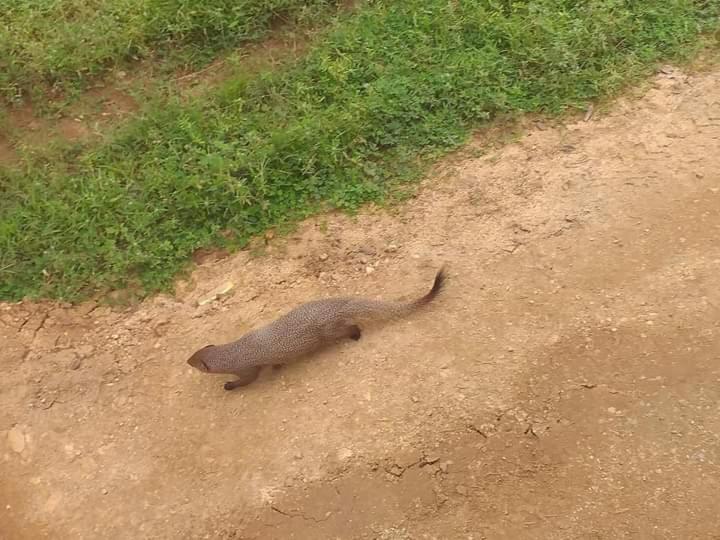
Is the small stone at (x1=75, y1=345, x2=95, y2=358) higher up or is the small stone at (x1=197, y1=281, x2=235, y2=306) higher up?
the small stone at (x1=197, y1=281, x2=235, y2=306)

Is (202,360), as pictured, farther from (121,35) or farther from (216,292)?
(121,35)

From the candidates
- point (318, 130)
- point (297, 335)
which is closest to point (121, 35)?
point (318, 130)

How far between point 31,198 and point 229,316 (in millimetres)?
1696

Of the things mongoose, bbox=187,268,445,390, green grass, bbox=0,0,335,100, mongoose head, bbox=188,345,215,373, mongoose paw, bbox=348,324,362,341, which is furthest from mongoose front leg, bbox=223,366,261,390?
green grass, bbox=0,0,335,100

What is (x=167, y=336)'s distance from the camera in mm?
4176

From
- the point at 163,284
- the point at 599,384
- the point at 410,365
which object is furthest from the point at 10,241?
the point at 599,384

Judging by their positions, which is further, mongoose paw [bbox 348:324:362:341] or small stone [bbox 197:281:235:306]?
small stone [bbox 197:281:235:306]

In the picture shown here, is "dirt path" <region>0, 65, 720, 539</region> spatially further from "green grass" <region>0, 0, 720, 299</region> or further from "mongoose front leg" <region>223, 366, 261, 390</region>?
"green grass" <region>0, 0, 720, 299</region>

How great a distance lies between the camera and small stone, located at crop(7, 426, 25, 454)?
150 inches

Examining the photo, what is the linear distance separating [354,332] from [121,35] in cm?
318

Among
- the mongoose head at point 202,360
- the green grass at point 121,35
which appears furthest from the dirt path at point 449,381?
the green grass at point 121,35

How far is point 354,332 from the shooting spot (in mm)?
3949

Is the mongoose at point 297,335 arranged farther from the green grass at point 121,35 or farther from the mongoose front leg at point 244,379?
the green grass at point 121,35

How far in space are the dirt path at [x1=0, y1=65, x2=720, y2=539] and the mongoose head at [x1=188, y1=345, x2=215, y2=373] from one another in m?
0.16
